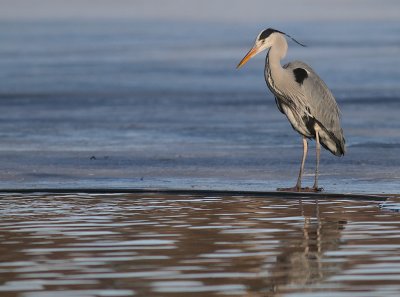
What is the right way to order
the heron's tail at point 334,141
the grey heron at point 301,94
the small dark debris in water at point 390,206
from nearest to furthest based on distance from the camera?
the small dark debris in water at point 390,206 < the grey heron at point 301,94 < the heron's tail at point 334,141

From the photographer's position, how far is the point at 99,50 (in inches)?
1341

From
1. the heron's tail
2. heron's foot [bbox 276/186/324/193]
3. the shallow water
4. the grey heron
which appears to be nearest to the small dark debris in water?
the shallow water

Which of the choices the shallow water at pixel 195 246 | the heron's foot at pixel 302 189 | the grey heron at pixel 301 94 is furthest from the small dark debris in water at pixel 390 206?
the grey heron at pixel 301 94

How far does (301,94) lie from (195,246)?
5.30 meters

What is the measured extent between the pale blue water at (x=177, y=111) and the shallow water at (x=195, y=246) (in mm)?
1650

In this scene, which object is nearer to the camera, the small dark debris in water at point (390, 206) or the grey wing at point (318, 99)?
the small dark debris in water at point (390, 206)

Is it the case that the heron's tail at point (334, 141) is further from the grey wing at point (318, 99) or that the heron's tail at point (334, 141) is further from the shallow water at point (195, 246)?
the shallow water at point (195, 246)

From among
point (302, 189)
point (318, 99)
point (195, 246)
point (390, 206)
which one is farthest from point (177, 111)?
point (195, 246)

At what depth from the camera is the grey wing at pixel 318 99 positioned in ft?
46.4

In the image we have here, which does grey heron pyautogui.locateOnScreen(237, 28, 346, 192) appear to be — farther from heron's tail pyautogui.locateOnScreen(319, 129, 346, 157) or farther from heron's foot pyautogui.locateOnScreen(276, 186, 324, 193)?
heron's foot pyautogui.locateOnScreen(276, 186, 324, 193)

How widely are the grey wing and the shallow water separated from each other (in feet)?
Answer: 7.89

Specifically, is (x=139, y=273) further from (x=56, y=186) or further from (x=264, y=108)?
(x=264, y=108)

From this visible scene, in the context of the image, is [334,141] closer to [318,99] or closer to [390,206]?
[318,99]

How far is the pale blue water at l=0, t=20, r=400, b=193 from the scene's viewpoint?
14414 mm
